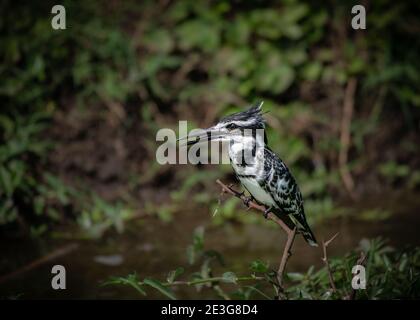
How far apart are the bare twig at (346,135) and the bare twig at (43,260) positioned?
9.63 feet

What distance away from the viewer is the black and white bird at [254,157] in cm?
323

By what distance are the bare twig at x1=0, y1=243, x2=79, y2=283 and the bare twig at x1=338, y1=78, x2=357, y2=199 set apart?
294 cm

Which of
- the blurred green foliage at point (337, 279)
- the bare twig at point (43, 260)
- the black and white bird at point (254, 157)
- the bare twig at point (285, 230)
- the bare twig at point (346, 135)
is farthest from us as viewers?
the bare twig at point (346, 135)

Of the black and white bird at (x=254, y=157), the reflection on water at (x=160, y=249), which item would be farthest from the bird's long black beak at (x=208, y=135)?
the reflection on water at (x=160, y=249)

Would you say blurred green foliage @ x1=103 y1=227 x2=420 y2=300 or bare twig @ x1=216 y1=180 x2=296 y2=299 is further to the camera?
blurred green foliage @ x1=103 y1=227 x2=420 y2=300

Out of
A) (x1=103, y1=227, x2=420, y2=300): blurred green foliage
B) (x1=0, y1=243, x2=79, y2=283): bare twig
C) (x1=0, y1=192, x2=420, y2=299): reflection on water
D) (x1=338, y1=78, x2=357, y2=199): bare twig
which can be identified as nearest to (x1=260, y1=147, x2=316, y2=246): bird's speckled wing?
(x1=103, y1=227, x2=420, y2=300): blurred green foliage

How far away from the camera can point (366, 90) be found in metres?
6.52

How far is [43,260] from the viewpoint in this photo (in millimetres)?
4582

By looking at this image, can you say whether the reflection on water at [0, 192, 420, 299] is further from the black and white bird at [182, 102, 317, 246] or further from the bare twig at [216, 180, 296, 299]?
the bare twig at [216, 180, 296, 299]

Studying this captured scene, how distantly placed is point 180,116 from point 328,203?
1.86m

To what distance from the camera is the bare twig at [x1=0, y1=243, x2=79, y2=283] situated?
4.29 metres

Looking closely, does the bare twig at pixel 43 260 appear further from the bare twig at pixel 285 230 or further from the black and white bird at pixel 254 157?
the bare twig at pixel 285 230
